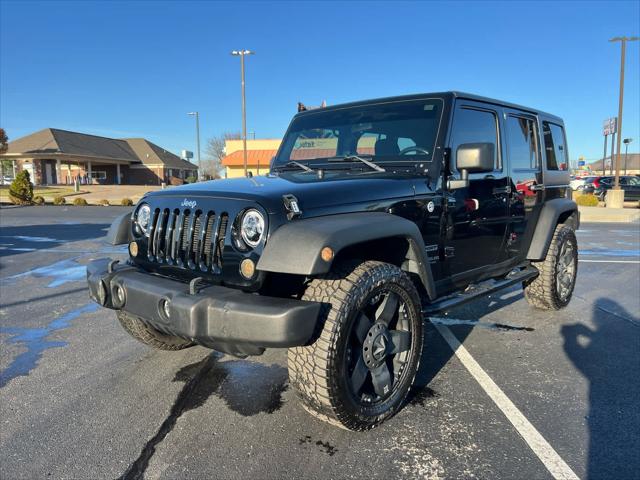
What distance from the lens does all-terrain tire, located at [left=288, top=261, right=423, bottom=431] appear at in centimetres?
244

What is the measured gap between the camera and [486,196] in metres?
3.88

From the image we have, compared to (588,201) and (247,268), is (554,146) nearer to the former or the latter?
(247,268)

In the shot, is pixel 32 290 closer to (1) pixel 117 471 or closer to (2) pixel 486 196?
(1) pixel 117 471

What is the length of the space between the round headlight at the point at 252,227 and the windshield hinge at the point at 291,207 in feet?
0.49

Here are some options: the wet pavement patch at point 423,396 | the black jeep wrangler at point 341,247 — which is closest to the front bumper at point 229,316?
the black jeep wrangler at point 341,247

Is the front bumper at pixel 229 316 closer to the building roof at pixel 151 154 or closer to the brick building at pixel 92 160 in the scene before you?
the brick building at pixel 92 160

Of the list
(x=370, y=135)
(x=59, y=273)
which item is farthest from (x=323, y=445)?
(x=59, y=273)

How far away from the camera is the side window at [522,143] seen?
433 centimetres

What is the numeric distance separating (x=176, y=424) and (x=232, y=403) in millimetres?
398

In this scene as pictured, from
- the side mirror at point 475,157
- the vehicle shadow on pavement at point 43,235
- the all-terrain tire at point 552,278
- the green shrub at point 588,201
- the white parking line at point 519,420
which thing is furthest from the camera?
the green shrub at point 588,201

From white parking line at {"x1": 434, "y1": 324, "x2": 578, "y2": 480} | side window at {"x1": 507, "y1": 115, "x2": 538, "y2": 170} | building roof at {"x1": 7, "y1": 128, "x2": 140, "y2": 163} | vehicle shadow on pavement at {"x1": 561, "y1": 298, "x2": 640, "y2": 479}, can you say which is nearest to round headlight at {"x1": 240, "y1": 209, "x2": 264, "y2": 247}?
white parking line at {"x1": 434, "y1": 324, "x2": 578, "y2": 480}

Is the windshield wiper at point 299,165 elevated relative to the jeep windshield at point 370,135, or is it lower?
lower

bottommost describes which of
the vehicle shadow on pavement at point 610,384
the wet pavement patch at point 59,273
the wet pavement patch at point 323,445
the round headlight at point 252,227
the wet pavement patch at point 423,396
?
the vehicle shadow on pavement at point 610,384

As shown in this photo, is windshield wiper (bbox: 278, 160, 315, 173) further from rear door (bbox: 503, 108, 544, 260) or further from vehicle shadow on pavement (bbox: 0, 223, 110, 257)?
vehicle shadow on pavement (bbox: 0, 223, 110, 257)
